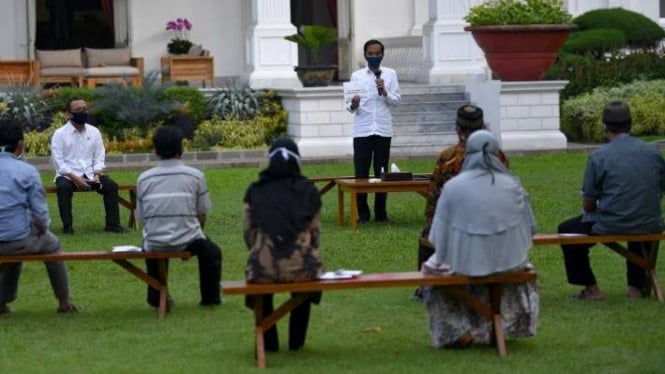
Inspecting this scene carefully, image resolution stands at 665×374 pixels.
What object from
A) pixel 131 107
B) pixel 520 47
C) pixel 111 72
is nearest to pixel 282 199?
pixel 131 107

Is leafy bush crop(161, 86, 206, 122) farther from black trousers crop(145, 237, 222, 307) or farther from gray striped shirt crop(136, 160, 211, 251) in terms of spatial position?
gray striped shirt crop(136, 160, 211, 251)

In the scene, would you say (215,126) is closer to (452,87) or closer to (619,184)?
(452,87)

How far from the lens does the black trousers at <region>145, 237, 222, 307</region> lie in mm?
10938

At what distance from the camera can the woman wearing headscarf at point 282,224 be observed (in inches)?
→ 363

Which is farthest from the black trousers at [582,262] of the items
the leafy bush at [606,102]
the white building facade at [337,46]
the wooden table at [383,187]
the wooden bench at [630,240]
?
the leafy bush at [606,102]

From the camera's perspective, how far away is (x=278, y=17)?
2617cm

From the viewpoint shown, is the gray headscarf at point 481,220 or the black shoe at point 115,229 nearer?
the gray headscarf at point 481,220

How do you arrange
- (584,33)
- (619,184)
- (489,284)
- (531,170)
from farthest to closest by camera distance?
(584,33) → (531,170) → (619,184) → (489,284)

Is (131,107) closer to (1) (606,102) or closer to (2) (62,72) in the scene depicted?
(2) (62,72)

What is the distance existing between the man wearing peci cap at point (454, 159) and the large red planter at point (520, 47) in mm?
12139

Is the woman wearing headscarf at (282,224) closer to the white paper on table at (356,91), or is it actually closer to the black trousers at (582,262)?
the black trousers at (582,262)

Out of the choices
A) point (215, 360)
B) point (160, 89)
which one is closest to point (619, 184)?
point (215, 360)

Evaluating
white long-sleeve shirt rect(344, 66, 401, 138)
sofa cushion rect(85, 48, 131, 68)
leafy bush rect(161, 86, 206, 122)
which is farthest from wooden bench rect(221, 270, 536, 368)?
sofa cushion rect(85, 48, 131, 68)

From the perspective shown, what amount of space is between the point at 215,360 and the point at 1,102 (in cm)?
1499
